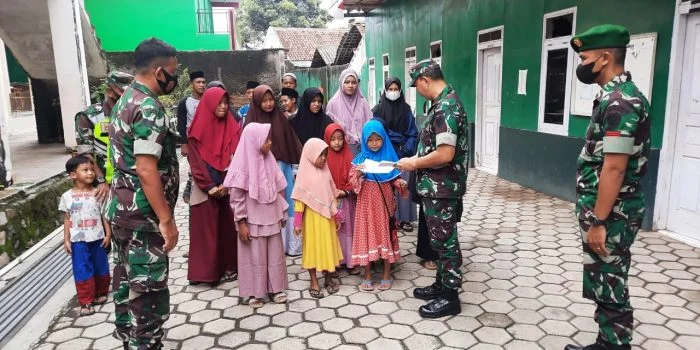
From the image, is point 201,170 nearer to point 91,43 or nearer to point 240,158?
point 240,158

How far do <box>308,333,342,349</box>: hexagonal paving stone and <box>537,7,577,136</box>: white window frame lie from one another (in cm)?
426

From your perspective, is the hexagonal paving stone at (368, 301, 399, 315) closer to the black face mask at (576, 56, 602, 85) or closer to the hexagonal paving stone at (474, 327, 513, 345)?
the hexagonal paving stone at (474, 327, 513, 345)

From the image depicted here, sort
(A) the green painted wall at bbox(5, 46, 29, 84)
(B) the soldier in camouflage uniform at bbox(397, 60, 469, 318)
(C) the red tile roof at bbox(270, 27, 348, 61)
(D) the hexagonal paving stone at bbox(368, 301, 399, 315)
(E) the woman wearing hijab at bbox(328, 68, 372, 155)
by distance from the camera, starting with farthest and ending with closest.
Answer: (C) the red tile roof at bbox(270, 27, 348, 61)
(A) the green painted wall at bbox(5, 46, 29, 84)
(E) the woman wearing hijab at bbox(328, 68, 372, 155)
(D) the hexagonal paving stone at bbox(368, 301, 399, 315)
(B) the soldier in camouflage uniform at bbox(397, 60, 469, 318)

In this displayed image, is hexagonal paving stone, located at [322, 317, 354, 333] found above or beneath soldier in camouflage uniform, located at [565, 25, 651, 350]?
beneath

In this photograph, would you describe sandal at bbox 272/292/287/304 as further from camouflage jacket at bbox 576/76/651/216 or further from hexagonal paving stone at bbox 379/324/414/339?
camouflage jacket at bbox 576/76/651/216

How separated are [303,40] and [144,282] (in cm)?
2777

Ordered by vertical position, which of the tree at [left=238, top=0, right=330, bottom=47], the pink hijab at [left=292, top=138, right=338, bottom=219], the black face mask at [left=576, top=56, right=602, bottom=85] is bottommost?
the pink hijab at [left=292, top=138, right=338, bottom=219]

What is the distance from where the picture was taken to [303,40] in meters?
28.6

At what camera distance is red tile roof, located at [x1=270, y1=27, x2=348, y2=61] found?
27.6 metres

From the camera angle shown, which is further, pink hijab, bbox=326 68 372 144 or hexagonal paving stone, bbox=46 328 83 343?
pink hijab, bbox=326 68 372 144

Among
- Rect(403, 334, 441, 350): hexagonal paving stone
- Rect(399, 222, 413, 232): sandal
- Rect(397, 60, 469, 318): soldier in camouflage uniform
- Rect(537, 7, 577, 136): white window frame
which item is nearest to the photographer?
Rect(403, 334, 441, 350): hexagonal paving stone

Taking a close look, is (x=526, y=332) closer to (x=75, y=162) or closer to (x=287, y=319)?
(x=287, y=319)

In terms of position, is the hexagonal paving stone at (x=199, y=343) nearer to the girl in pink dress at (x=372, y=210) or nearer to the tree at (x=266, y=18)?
the girl in pink dress at (x=372, y=210)

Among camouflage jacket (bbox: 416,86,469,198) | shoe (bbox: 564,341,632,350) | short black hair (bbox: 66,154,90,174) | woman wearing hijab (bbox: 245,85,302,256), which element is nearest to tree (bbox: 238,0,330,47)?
woman wearing hijab (bbox: 245,85,302,256)
